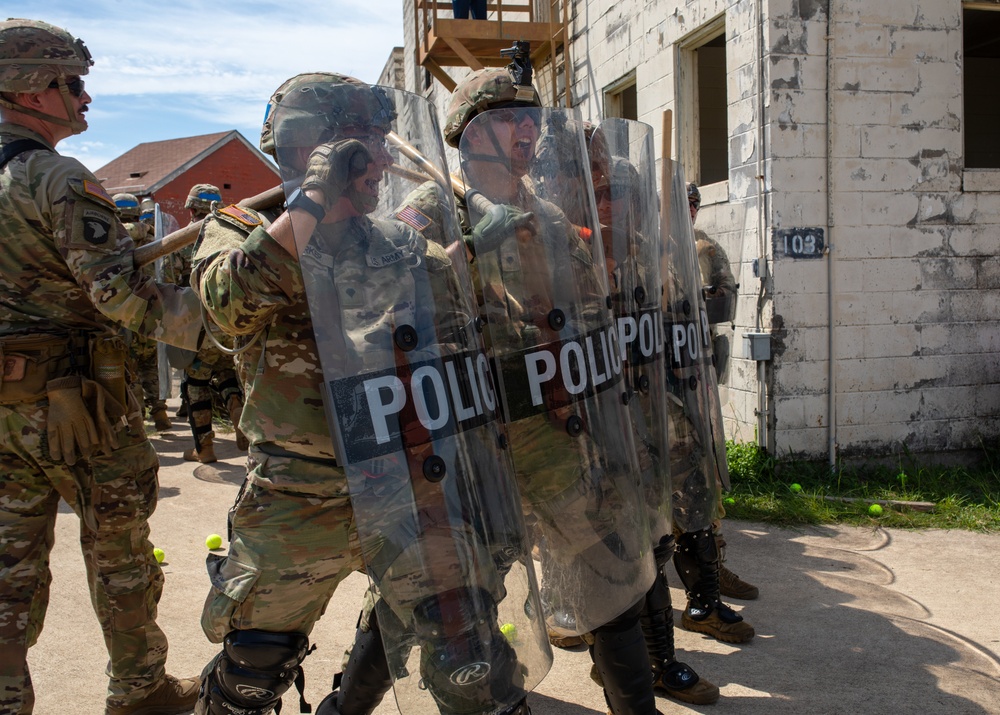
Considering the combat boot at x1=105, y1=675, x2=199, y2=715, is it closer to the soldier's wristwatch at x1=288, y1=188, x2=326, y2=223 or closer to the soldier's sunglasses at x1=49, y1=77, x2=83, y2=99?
the soldier's wristwatch at x1=288, y1=188, x2=326, y2=223

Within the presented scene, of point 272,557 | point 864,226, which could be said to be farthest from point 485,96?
point 864,226

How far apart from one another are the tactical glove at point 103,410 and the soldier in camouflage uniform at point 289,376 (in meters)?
0.66

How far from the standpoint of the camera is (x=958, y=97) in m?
5.81

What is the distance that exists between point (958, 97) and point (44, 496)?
6.00 m

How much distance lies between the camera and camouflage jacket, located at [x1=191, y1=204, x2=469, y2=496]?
5.99 feet

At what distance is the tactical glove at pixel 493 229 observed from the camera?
2174 millimetres

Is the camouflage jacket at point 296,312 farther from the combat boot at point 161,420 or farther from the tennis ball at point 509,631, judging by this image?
the combat boot at point 161,420

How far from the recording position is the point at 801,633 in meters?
3.48

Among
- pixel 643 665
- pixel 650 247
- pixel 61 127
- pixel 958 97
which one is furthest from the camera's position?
pixel 958 97

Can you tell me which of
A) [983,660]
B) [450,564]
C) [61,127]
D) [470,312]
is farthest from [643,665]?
[61,127]

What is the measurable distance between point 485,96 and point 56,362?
1525 millimetres

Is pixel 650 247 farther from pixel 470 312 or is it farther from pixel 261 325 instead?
pixel 261 325

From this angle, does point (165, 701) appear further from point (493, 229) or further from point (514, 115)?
point (514, 115)

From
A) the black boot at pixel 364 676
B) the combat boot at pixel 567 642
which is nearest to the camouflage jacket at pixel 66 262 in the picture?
the black boot at pixel 364 676
